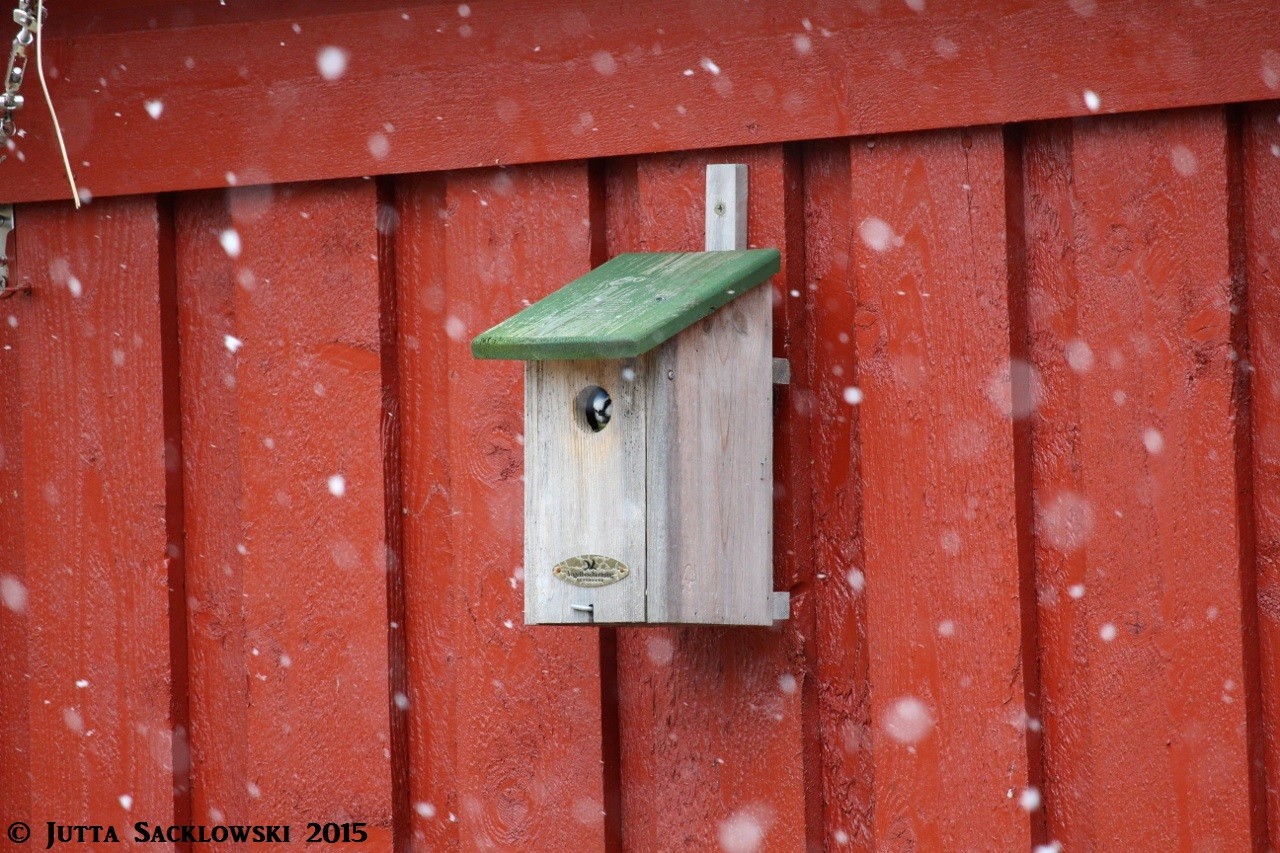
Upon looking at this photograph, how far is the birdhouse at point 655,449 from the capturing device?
83.1 inches

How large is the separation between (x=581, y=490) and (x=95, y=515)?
1.09 metres

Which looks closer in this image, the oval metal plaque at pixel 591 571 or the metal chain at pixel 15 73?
the metal chain at pixel 15 73

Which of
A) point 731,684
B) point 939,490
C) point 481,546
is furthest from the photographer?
point 481,546

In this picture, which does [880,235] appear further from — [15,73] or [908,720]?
[15,73]

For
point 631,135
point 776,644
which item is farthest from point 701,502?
point 631,135

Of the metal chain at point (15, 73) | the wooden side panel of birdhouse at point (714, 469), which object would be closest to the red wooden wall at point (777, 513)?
the wooden side panel of birdhouse at point (714, 469)

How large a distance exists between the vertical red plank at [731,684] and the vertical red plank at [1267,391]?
0.71 metres

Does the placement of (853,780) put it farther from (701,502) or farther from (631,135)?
(631,135)

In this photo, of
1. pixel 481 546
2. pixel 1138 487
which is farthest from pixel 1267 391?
pixel 481 546

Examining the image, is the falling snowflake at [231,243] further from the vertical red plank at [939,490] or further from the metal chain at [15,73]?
the vertical red plank at [939,490]

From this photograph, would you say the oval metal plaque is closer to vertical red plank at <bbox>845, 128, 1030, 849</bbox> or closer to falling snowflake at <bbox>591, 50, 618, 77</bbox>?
vertical red plank at <bbox>845, 128, 1030, 849</bbox>

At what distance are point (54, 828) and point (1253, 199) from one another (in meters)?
2.45

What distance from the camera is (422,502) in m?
2.53

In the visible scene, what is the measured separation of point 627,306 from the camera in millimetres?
2102
